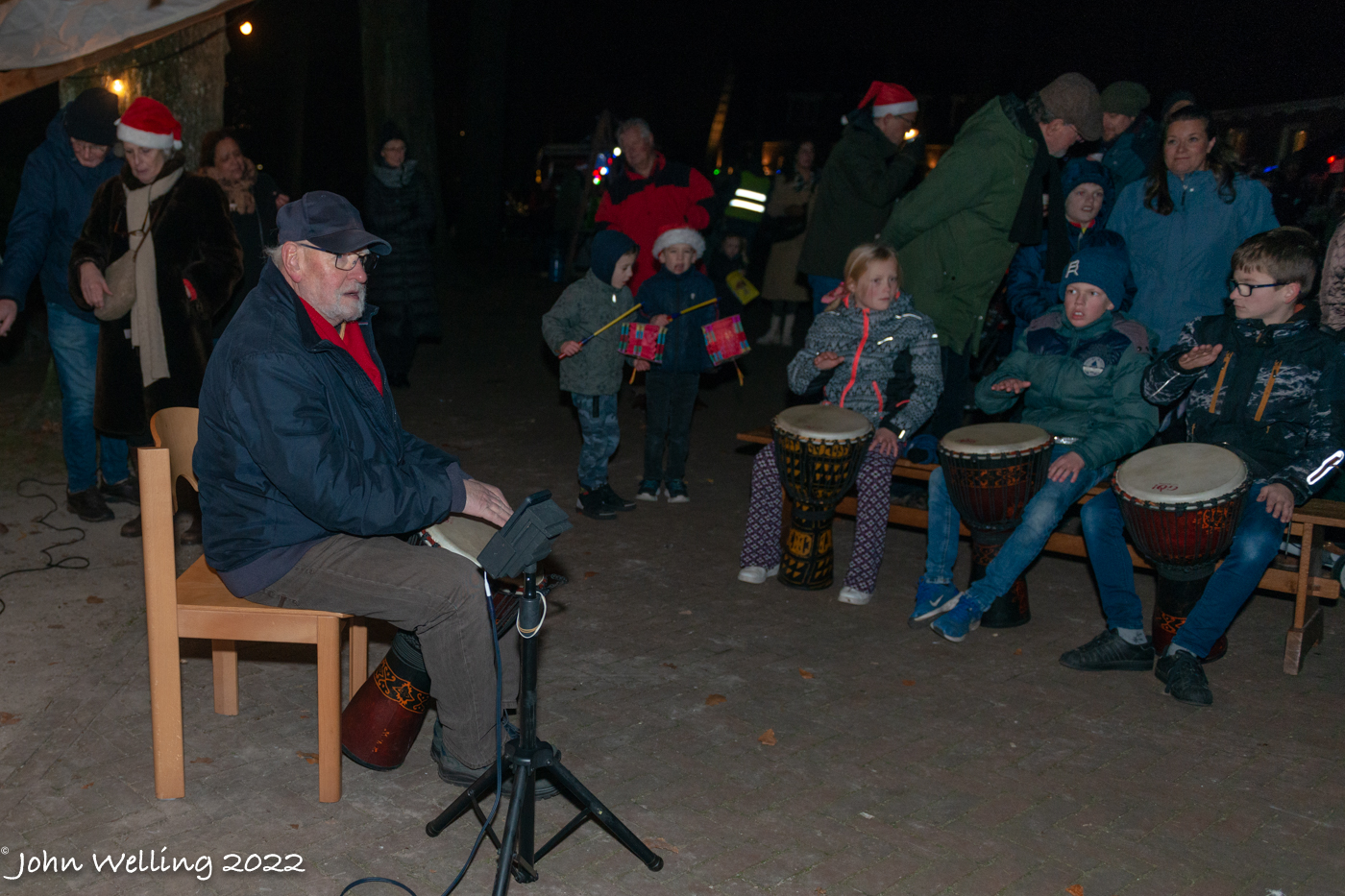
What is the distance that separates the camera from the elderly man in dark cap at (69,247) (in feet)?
19.7

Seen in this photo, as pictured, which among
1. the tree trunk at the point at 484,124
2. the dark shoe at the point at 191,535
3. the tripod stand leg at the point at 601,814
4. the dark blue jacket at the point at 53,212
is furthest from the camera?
the tree trunk at the point at 484,124

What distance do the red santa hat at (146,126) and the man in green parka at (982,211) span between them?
374 centimetres

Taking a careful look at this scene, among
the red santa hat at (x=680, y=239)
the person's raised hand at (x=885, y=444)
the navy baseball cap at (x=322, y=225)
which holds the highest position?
the navy baseball cap at (x=322, y=225)

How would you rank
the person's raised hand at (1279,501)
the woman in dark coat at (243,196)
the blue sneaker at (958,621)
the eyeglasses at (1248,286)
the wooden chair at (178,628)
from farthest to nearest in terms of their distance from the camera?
1. the woman in dark coat at (243,196)
2. the blue sneaker at (958,621)
3. the eyeglasses at (1248,286)
4. the person's raised hand at (1279,501)
5. the wooden chair at (178,628)

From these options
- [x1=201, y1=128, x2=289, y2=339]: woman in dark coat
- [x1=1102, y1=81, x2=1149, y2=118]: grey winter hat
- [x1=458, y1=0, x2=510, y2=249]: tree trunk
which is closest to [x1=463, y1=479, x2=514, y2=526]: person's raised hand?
[x1=201, y1=128, x2=289, y2=339]: woman in dark coat

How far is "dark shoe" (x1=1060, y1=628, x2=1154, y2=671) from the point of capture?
4891 millimetres

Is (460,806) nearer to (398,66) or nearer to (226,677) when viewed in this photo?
(226,677)

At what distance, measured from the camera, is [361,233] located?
3.58 metres

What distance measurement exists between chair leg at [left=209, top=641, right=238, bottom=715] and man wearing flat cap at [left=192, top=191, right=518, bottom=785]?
67cm

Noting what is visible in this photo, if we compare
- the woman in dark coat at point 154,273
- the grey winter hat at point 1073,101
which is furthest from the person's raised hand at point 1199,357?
the woman in dark coat at point 154,273

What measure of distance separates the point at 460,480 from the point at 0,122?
50.2 feet

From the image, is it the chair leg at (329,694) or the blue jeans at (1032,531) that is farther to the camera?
the blue jeans at (1032,531)

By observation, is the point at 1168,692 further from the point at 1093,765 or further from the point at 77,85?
the point at 77,85

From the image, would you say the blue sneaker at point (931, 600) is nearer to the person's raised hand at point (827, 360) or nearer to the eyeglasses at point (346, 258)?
the person's raised hand at point (827, 360)
